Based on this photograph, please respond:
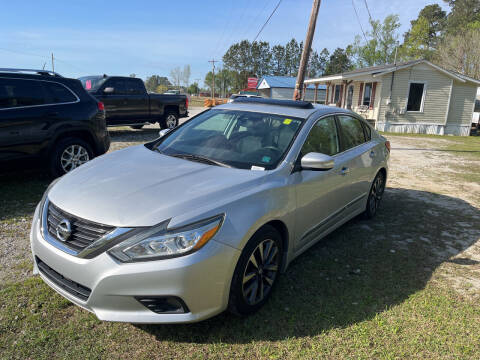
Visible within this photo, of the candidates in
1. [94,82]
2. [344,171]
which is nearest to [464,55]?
[94,82]

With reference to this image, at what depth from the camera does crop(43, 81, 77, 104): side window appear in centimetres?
602

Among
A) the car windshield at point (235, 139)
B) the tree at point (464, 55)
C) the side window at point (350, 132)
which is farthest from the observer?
the tree at point (464, 55)

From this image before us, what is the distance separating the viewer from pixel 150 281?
230 centimetres

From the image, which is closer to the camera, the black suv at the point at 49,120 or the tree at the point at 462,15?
the black suv at the point at 49,120

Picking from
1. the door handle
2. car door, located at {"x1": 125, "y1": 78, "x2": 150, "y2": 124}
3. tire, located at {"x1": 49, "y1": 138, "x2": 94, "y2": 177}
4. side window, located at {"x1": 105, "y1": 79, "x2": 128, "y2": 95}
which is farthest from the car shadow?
side window, located at {"x1": 105, "y1": 79, "x2": 128, "y2": 95}

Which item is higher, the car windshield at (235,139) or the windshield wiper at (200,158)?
the car windshield at (235,139)

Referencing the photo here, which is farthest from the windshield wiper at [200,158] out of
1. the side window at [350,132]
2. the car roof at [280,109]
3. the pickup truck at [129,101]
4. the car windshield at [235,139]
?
the pickup truck at [129,101]

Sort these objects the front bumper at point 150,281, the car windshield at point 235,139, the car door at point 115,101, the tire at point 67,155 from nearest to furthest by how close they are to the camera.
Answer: the front bumper at point 150,281 → the car windshield at point 235,139 → the tire at point 67,155 → the car door at point 115,101

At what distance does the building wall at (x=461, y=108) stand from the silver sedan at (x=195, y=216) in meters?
20.8

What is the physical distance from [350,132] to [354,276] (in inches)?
71.5

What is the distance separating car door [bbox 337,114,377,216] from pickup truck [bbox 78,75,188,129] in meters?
9.02

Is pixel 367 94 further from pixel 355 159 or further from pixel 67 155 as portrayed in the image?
pixel 67 155

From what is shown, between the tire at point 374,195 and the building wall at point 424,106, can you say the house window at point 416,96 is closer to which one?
the building wall at point 424,106

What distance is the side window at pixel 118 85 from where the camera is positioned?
12438 mm
